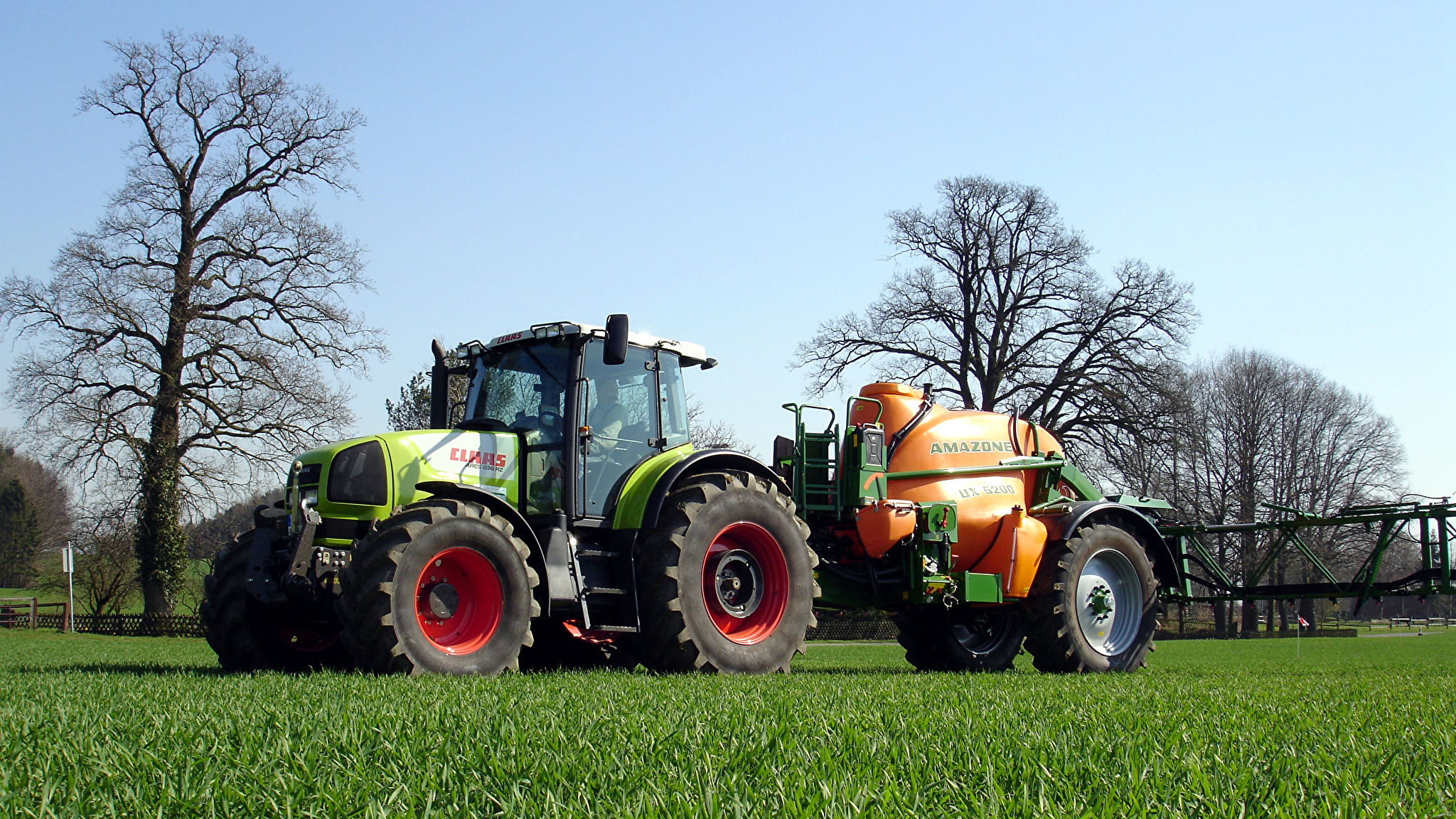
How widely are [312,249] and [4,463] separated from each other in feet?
171

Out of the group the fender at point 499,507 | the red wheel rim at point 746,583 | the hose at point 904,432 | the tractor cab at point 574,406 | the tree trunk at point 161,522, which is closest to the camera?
the fender at point 499,507

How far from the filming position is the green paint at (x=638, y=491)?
334 inches

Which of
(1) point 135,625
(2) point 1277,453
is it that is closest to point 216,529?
(1) point 135,625

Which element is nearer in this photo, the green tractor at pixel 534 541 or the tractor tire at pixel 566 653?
the green tractor at pixel 534 541

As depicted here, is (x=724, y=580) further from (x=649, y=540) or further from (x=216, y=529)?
(x=216, y=529)

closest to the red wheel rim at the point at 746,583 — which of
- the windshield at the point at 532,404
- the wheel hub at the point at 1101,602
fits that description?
the windshield at the point at 532,404

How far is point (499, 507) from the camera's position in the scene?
307 inches

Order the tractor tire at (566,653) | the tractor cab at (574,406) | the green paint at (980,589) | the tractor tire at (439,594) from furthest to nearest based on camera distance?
the green paint at (980,589)
the tractor tire at (566,653)
the tractor cab at (574,406)
the tractor tire at (439,594)

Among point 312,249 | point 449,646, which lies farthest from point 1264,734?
point 312,249

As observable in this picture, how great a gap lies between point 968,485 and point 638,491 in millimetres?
3292

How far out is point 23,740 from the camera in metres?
3.66

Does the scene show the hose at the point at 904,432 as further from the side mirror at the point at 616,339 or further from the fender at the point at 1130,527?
the side mirror at the point at 616,339

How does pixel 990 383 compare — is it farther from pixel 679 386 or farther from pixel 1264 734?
pixel 1264 734

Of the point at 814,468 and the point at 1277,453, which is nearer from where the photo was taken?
the point at 814,468
